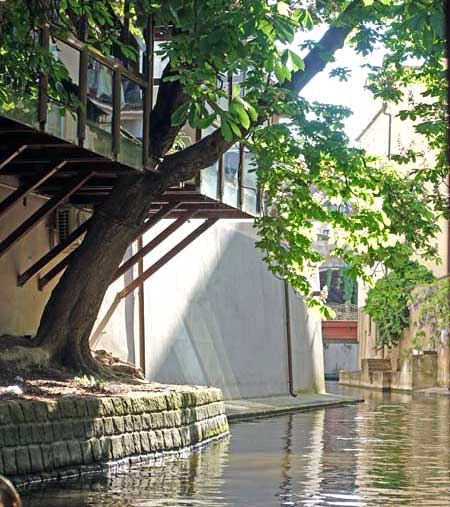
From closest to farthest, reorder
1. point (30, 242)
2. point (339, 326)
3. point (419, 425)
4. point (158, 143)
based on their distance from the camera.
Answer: point (158, 143) < point (30, 242) < point (419, 425) < point (339, 326)

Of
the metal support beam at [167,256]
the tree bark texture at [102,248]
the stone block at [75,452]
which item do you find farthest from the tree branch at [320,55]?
the metal support beam at [167,256]

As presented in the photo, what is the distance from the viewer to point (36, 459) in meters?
14.9

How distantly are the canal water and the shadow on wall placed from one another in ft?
15.0

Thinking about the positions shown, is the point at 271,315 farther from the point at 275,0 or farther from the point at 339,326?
the point at 339,326

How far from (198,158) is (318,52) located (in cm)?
226

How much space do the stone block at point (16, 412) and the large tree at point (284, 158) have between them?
→ 11.3 feet

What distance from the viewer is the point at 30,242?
893 inches

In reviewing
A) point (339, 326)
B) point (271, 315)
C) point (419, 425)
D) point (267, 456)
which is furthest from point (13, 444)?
point (339, 326)

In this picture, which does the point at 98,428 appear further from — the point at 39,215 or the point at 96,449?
the point at 39,215

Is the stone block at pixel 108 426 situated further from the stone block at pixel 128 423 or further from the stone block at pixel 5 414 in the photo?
the stone block at pixel 5 414

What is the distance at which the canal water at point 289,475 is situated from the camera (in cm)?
1344

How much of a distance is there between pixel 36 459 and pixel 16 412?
62 cm

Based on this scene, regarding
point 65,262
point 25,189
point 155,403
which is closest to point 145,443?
point 155,403

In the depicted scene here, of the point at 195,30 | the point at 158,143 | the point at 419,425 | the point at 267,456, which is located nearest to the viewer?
the point at 195,30
